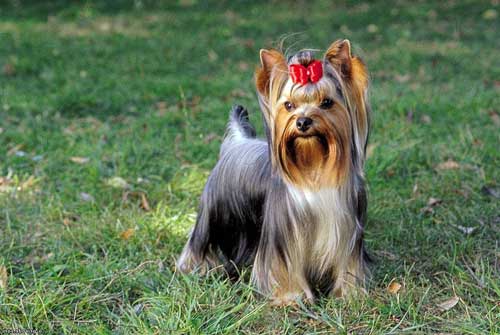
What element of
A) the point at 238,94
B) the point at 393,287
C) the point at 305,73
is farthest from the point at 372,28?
the point at 305,73

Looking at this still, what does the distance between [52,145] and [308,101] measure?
3144mm

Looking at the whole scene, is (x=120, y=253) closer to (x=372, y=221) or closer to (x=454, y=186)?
(x=372, y=221)

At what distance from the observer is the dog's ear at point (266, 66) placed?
281 centimetres

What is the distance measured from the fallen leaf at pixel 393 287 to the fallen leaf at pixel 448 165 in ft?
5.39

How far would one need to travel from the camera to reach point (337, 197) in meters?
2.93

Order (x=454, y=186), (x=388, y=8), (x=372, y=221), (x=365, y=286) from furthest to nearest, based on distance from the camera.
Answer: (x=388, y=8)
(x=454, y=186)
(x=372, y=221)
(x=365, y=286)

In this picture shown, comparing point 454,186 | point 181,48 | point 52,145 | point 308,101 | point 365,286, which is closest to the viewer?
point 308,101

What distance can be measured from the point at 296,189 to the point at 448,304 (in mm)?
916

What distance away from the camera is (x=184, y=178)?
15.4ft

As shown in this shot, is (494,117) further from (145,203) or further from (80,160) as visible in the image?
(80,160)

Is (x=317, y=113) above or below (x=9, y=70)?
above

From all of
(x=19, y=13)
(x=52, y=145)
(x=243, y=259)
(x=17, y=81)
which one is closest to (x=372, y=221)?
(x=243, y=259)

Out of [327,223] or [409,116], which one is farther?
[409,116]

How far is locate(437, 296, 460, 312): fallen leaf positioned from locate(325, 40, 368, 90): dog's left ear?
1.11 m
